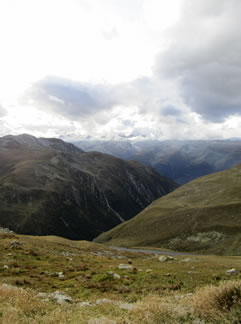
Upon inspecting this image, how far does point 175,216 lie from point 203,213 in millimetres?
18065

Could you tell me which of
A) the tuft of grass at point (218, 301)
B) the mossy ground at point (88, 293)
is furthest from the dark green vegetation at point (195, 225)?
the tuft of grass at point (218, 301)

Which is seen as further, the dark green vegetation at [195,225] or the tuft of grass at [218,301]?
the dark green vegetation at [195,225]

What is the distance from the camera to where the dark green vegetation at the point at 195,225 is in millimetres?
112562

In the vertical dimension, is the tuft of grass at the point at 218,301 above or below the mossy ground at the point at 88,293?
above

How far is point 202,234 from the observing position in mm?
121125

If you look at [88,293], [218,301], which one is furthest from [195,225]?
[218,301]

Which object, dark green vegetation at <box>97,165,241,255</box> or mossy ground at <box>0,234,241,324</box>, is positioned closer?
mossy ground at <box>0,234,241,324</box>

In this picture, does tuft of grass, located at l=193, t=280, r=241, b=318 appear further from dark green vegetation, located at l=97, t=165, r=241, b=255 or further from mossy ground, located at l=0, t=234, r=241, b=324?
dark green vegetation, located at l=97, t=165, r=241, b=255

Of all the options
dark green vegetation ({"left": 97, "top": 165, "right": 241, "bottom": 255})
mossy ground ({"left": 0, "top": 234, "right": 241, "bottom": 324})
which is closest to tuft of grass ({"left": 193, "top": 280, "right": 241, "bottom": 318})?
mossy ground ({"left": 0, "top": 234, "right": 241, "bottom": 324})

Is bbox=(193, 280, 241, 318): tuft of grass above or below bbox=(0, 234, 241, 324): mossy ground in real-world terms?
above

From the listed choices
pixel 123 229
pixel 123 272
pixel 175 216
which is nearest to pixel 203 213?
pixel 175 216

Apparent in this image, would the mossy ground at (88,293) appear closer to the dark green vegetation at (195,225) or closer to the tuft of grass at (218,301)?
the tuft of grass at (218,301)

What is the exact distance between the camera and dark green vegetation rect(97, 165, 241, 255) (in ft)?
369

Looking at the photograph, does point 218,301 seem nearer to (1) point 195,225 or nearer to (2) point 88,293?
(2) point 88,293
